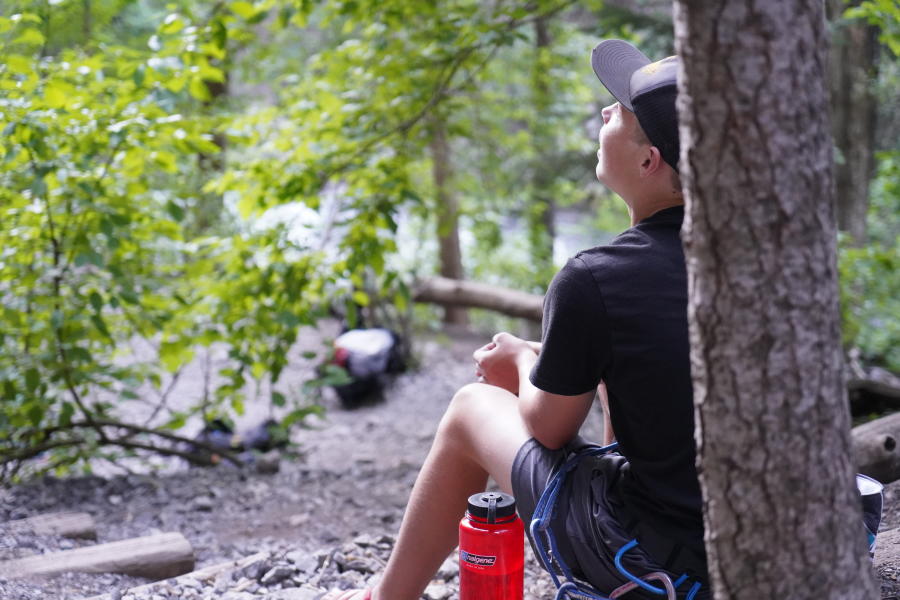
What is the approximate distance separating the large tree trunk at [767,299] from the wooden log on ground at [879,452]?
201 centimetres

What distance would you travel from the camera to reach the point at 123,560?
307 cm

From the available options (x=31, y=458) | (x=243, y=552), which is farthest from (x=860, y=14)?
(x=31, y=458)

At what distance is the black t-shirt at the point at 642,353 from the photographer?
5.91 feet

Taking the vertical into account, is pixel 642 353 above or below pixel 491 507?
above

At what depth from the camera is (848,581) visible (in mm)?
1396

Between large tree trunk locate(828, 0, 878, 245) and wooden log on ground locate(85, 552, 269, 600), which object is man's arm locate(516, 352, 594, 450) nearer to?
wooden log on ground locate(85, 552, 269, 600)

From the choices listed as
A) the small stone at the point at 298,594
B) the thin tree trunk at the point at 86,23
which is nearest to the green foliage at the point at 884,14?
the small stone at the point at 298,594

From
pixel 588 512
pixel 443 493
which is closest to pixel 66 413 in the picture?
pixel 443 493

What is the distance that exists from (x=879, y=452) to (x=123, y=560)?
283 centimetres

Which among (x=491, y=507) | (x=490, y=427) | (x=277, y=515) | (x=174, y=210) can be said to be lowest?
(x=277, y=515)

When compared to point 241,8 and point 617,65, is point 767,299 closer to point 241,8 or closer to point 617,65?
point 617,65

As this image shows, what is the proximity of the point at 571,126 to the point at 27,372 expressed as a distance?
7028 millimetres

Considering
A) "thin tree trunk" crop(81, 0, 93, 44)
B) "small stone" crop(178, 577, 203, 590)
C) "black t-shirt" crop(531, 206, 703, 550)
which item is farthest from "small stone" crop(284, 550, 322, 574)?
"thin tree trunk" crop(81, 0, 93, 44)

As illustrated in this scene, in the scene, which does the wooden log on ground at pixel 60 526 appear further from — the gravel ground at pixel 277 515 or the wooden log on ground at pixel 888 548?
the wooden log on ground at pixel 888 548
